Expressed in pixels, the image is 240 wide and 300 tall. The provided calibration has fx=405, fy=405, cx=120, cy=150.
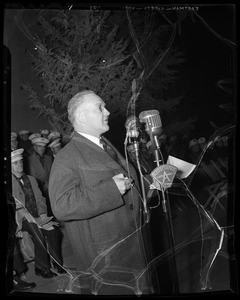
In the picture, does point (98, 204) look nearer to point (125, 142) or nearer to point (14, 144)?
point (125, 142)

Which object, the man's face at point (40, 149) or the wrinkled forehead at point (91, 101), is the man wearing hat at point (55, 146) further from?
the wrinkled forehead at point (91, 101)

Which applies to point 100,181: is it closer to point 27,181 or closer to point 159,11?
point 27,181

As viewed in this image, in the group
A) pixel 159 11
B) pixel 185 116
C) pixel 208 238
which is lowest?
pixel 208 238

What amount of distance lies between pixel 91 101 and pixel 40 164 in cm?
29

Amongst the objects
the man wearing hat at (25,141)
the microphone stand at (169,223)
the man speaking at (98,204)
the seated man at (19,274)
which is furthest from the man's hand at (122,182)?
the seated man at (19,274)

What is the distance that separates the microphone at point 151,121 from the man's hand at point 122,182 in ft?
0.61

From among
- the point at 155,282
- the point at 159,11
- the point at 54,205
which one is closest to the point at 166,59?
the point at 159,11

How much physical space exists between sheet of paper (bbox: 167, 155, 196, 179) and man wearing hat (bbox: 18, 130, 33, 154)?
1.65ft

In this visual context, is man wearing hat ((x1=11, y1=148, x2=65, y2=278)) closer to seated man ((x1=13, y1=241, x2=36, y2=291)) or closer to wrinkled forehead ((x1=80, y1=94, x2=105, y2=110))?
seated man ((x1=13, y1=241, x2=36, y2=291))

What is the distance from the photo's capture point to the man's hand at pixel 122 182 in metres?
1.39

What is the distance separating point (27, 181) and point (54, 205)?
0.14 meters

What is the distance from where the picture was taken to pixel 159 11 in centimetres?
149

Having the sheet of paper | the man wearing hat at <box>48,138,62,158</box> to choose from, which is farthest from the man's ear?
the sheet of paper

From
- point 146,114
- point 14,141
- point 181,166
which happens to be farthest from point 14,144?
point 181,166
